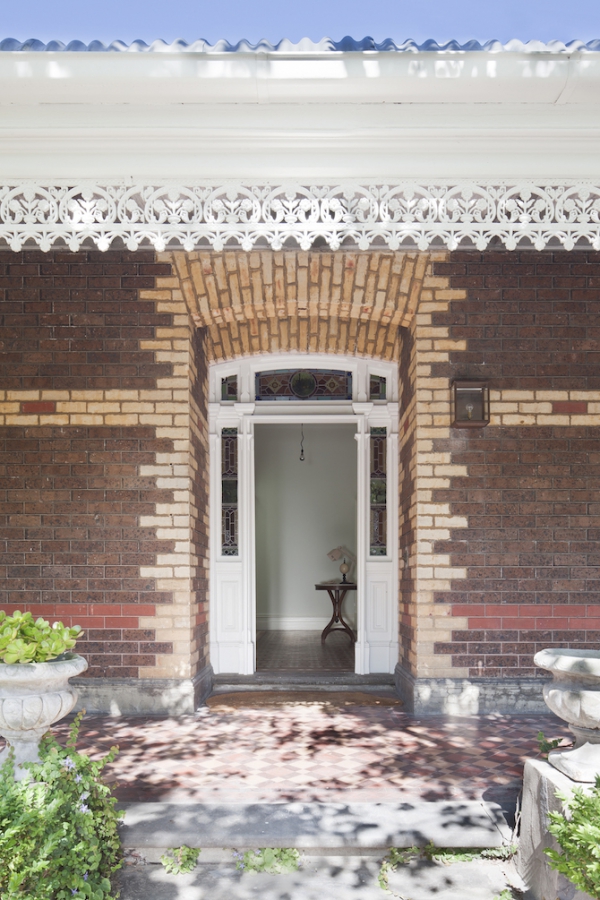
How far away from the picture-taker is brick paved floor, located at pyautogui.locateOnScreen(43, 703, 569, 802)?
3775mm

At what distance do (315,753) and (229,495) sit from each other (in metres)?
2.77

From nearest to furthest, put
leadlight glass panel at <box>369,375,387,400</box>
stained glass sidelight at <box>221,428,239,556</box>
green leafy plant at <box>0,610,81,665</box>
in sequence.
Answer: green leafy plant at <box>0,610,81,665</box> < stained glass sidelight at <box>221,428,239,556</box> < leadlight glass panel at <box>369,375,387,400</box>

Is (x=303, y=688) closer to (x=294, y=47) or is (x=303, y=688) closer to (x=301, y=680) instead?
(x=301, y=680)

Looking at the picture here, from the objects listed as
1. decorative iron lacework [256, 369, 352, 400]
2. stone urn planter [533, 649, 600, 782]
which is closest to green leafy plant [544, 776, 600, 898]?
stone urn planter [533, 649, 600, 782]

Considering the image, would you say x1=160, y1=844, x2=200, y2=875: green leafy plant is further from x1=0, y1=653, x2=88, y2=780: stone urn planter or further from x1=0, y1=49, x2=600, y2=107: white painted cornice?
x1=0, y1=49, x2=600, y2=107: white painted cornice

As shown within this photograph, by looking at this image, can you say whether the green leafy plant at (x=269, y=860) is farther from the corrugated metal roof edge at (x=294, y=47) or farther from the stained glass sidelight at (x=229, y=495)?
the stained glass sidelight at (x=229, y=495)

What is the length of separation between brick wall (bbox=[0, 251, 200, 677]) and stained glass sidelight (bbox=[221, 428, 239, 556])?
1.21 metres

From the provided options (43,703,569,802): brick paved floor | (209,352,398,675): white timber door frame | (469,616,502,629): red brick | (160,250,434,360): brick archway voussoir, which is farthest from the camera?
Answer: (209,352,398,675): white timber door frame

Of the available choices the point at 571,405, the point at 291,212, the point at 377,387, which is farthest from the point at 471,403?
the point at 291,212

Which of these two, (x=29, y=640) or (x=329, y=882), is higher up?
(x=29, y=640)

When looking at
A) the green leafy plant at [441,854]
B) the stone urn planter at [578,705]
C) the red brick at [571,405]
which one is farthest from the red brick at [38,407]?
the stone urn planter at [578,705]

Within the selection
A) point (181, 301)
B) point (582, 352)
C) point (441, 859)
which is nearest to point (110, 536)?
point (181, 301)

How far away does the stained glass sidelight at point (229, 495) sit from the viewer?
675cm

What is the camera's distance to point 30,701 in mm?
2918
